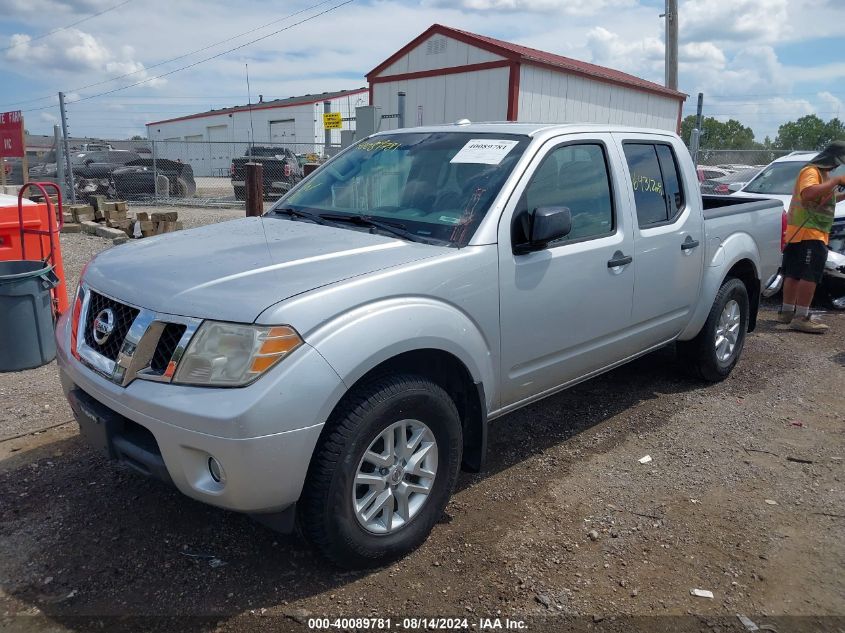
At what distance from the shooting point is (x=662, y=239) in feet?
14.3

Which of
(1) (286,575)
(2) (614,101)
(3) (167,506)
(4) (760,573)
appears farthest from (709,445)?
(2) (614,101)

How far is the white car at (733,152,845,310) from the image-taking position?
795 centimetres

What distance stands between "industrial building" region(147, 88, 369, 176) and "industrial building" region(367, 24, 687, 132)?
1891 cm

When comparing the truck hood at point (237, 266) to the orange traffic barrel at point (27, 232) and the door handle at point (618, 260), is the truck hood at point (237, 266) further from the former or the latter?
the orange traffic barrel at point (27, 232)

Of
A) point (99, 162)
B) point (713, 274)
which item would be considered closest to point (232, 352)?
point (713, 274)

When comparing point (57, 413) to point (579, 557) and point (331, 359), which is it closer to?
point (331, 359)

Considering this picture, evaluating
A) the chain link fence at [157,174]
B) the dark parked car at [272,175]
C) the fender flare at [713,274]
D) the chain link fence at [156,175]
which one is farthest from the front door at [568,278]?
the dark parked car at [272,175]

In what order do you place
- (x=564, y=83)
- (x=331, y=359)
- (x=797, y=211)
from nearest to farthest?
(x=331, y=359), (x=797, y=211), (x=564, y=83)

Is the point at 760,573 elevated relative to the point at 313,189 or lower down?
lower down

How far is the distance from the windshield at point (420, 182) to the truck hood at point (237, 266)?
0.76 ft

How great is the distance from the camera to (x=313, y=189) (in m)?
4.17

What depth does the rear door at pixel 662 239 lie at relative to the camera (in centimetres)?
423

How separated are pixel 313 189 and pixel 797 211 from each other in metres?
5.10

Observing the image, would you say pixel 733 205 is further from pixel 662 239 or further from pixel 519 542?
pixel 519 542
